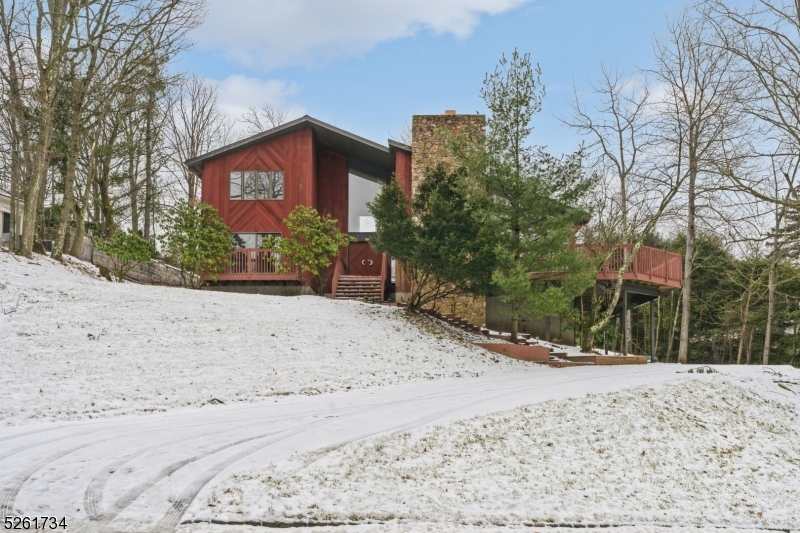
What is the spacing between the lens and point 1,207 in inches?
1409

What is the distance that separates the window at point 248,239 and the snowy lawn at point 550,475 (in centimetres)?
1696

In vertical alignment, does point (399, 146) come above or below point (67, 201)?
above

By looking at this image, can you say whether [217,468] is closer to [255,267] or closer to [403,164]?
[255,267]

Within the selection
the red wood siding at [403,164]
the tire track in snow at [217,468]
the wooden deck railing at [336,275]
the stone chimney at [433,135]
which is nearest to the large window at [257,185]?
the wooden deck railing at [336,275]

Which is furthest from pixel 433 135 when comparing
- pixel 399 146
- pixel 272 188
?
pixel 272 188

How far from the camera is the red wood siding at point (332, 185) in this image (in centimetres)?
2852

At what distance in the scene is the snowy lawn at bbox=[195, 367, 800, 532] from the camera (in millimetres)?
6316

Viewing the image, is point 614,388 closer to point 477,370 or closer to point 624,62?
point 477,370

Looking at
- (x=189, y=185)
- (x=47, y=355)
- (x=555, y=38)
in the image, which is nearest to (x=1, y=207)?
(x=189, y=185)

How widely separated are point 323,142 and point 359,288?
6.38m

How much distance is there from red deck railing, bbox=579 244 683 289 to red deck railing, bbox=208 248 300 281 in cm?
1040

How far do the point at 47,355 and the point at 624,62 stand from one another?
21.5 m

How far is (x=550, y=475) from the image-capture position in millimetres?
7738

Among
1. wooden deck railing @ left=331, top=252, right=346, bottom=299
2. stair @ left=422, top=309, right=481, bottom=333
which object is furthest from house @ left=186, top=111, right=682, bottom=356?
stair @ left=422, top=309, right=481, bottom=333
